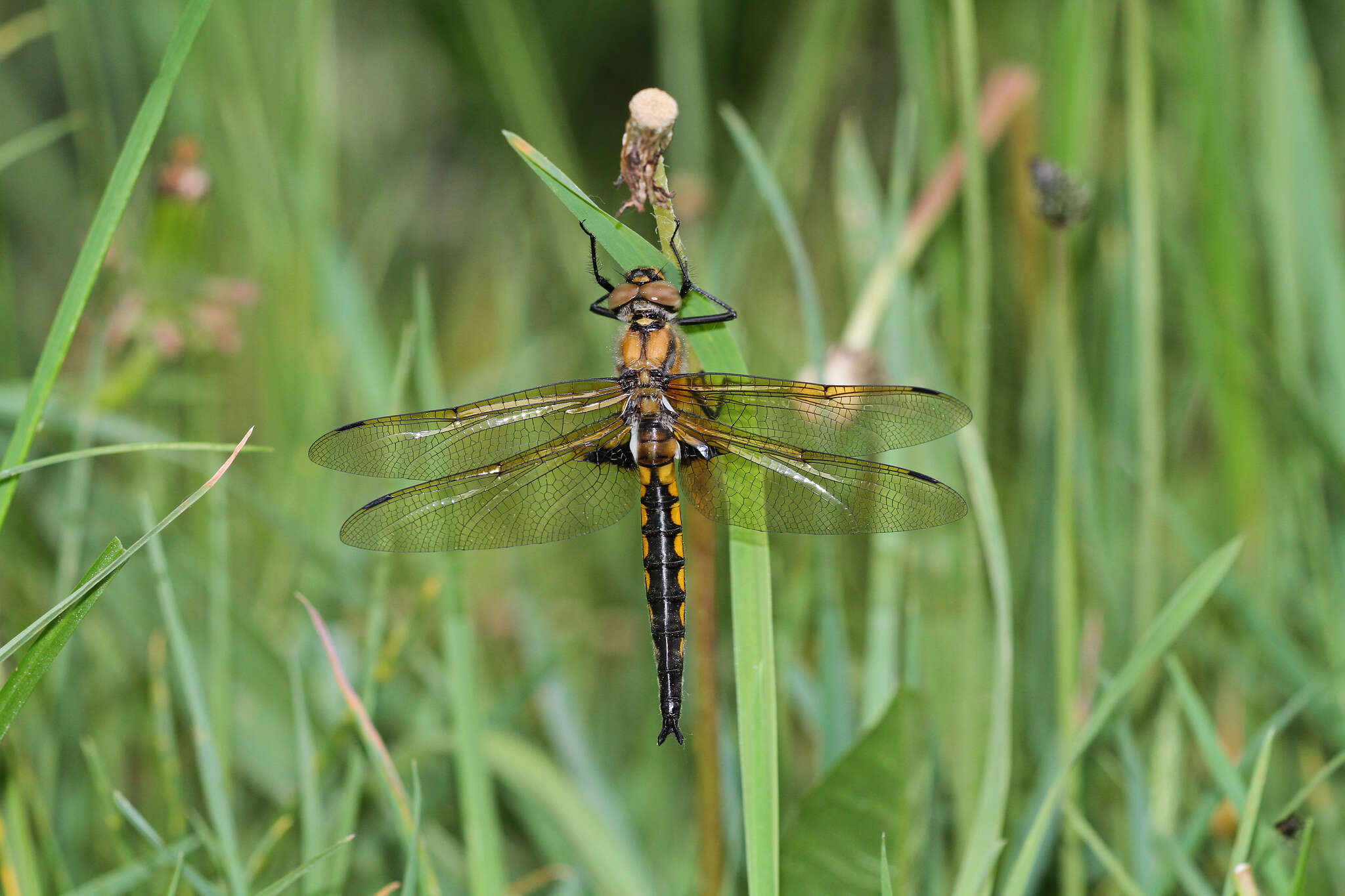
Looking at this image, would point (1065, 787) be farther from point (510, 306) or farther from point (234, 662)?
point (510, 306)

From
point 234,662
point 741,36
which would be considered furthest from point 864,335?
point 741,36

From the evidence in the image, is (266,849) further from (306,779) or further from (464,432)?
(464,432)

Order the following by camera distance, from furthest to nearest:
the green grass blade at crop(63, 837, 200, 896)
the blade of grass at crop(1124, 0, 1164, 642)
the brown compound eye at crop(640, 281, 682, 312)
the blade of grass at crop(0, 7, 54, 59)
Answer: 1. the blade of grass at crop(0, 7, 54, 59)
2. the blade of grass at crop(1124, 0, 1164, 642)
3. the brown compound eye at crop(640, 281, 682, 312)
4. the green grass blade at crop(63, 837, 200, 896)

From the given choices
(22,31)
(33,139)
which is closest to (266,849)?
(33,139)

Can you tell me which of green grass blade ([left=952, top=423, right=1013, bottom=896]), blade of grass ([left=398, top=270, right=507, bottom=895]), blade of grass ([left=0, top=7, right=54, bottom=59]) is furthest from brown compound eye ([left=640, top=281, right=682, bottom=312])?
blade of grass ([left=0, top=7, right=54, bottom=59])

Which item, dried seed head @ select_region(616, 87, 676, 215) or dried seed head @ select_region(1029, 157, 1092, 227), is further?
dried seed head @ select_region(1029, 157, 1092, 227)

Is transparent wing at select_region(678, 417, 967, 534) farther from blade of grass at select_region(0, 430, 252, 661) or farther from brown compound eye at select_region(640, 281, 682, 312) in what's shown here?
blade of grass at select_region(0, 430, 252, 661)

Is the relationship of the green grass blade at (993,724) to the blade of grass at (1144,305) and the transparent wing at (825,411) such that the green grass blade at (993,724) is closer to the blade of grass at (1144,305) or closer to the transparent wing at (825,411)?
the transparent wing at (825,411)
